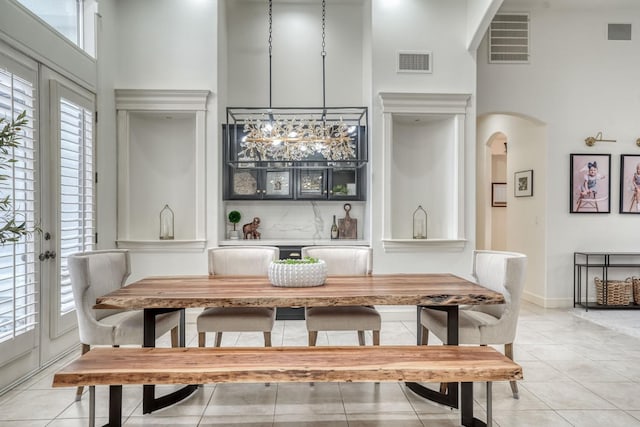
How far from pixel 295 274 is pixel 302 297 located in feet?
1.01

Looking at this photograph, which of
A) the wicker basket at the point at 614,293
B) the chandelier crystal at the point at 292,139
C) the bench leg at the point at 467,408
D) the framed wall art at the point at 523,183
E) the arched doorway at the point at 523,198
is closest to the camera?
the bench leg at the point at 467,408

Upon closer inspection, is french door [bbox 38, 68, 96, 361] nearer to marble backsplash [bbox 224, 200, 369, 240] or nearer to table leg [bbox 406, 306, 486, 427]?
marble backsplash [bbox 224, 200, 369, 240]

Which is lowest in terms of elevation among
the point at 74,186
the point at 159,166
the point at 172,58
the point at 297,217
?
the point at 297,217

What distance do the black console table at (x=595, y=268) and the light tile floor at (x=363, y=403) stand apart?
1.92 metres

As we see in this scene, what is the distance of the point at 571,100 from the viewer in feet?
17.3

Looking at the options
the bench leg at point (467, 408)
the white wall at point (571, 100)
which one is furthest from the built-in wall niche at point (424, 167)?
the bench leg at point (467, 408)

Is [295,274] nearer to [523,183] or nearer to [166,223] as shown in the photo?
[166,223]

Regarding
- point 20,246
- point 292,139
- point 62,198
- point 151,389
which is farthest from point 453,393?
point 62,198

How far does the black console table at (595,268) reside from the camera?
512 cm

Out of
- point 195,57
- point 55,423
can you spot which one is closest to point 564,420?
point 55,423

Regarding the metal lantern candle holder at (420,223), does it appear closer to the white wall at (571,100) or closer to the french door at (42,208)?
the white wall at (571,100)

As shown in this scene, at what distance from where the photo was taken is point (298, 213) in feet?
17.0

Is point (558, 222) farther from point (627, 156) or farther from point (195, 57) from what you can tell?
point (195, 57)

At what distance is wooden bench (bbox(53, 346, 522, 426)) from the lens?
1877mm
